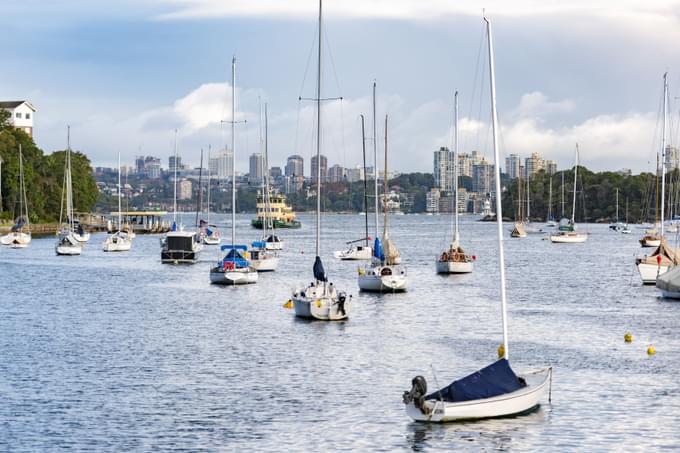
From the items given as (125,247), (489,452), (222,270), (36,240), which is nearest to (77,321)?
(222,270)

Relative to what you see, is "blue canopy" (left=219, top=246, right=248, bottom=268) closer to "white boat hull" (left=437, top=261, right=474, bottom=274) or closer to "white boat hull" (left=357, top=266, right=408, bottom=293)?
"white boat hull" (left=357, top=266, right=408, bottom=293)

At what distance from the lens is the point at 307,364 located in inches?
1927

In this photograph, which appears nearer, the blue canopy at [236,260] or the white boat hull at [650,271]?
the white boat hull at [650,271]

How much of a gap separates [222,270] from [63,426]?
51.1 m

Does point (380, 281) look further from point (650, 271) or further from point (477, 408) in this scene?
point (477, 408)

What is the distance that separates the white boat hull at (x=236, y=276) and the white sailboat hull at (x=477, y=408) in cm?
5112

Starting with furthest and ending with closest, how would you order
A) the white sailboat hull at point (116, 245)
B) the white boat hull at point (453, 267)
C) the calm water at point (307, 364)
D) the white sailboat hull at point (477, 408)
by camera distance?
the white sailboat hull at point (116, 245)
the white boat hull at point (453, 267)
the white sailboat hull at point (477, 408)
the calm water at point (307, 364)

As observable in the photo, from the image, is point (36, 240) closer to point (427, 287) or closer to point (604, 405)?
point (427, 287)

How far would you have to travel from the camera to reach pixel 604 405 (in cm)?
4016

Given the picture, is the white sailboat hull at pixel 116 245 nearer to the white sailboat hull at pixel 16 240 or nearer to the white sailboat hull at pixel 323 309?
the white sailboat hull at pixel 16 240

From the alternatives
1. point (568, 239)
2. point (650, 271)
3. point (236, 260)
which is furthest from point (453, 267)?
point (568, 239)

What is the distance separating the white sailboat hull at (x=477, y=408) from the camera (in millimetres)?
35938

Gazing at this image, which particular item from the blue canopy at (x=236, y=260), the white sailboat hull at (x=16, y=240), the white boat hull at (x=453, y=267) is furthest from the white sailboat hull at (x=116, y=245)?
the white boat hull at (x=453, y=267)

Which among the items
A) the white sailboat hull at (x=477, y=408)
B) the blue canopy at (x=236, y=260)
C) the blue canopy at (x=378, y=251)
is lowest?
the white sailboat hull at (x=477, y=408)
